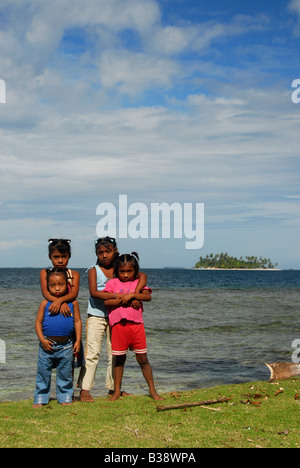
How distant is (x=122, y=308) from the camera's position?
259 inches

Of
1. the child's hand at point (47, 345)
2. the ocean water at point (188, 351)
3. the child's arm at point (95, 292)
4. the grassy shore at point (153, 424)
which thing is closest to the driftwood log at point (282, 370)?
the grassy shore at point (153, 424)

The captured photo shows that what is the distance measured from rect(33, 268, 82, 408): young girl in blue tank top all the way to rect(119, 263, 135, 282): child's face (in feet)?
2.52

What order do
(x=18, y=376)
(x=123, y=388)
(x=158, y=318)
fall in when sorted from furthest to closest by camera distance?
1. (x=158, y=318)
2. (x=18, y=376)
3. (x=123, y=388)

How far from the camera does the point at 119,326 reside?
662 cm

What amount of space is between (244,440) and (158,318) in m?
17.7

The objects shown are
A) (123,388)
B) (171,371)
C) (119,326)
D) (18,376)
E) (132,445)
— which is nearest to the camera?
(132,445)

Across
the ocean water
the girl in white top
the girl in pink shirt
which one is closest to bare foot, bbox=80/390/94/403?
the girl in white top

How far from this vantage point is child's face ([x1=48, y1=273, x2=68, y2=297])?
248 inches

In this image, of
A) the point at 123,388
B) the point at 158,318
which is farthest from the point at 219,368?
the point at 158,318

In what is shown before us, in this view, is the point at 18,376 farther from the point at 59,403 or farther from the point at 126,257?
the point at 126,257

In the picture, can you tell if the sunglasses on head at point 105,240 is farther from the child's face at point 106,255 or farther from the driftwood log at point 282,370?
the driftwood log at point 282,370

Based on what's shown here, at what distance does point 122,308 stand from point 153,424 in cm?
170

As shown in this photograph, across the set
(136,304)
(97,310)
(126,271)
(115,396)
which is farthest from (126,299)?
(115,396)

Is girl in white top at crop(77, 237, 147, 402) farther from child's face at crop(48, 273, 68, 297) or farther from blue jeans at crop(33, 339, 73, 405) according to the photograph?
child's face at crop(48, 273, 68, 297)
